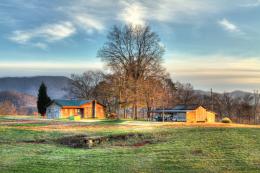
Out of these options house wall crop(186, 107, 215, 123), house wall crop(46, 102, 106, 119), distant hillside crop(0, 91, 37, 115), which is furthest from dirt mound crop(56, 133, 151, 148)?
distant hillside crop(0, 91, 37, 115)

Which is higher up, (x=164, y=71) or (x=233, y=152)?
(x=164, y=71)

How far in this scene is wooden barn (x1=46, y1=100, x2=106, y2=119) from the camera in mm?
60062

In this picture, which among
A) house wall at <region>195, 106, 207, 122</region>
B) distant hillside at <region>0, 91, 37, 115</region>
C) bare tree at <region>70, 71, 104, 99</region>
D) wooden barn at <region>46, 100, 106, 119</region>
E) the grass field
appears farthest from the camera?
distant hillside at <region>0, 91, 37, 115</region>

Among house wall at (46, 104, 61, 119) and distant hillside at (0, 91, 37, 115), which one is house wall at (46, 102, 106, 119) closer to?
house wall at (46, 104, 61, 119)

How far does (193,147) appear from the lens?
17203 millimetres

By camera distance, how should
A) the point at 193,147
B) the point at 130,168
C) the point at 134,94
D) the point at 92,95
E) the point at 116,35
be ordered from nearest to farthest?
the point at 130,168 < the point at 193,147 < the point at 134,94 < the point at 116,35 < the point at 92,95

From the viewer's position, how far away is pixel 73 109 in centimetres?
6091

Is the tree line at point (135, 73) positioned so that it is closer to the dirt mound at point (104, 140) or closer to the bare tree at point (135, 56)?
the bare tree at point (135, 56)

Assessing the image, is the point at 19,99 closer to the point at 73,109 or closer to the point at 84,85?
the point at 84,85

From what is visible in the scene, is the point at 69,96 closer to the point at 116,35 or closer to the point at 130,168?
the point at 116,35

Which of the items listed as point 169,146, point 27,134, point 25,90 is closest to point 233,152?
point 169,146

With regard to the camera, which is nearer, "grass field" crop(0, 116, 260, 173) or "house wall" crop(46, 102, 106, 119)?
"grass field" crop(0, 116, 260, 173)

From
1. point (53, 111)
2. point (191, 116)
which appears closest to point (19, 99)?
point (53, 111)

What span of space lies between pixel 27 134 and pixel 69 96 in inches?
2203
